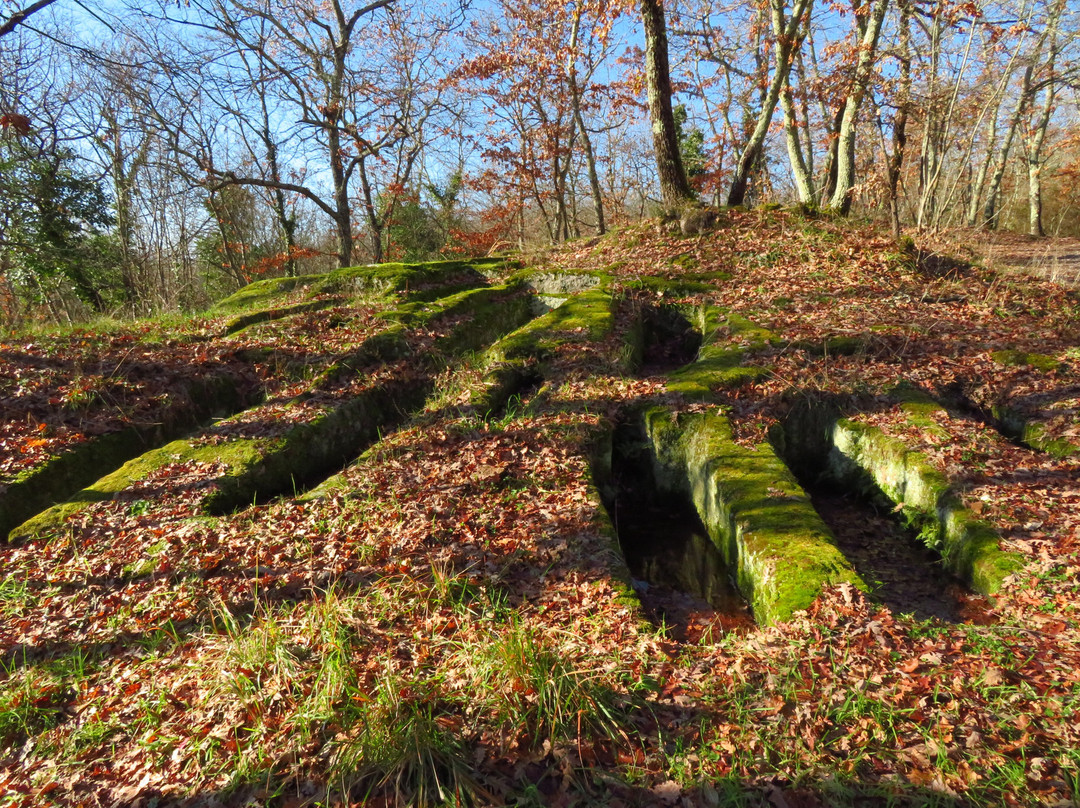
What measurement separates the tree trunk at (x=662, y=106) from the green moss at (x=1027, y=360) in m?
7.08

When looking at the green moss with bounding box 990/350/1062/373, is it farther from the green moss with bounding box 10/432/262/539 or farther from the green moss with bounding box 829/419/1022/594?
the green moss with bounding box 10/432/262/539

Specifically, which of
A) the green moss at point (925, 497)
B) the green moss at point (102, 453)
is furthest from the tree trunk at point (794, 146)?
the green moss at point (102, 453)

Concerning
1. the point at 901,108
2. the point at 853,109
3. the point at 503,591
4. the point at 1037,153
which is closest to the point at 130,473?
the point at 503,591

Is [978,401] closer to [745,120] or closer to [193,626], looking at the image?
[193,626]

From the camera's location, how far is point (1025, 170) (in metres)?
25.8

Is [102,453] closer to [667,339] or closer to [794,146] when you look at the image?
[667,339]

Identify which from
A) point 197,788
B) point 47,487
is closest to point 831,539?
point 197,788

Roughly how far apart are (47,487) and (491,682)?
5.10 m

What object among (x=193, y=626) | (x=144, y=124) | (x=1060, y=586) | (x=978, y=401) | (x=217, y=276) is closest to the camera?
(x=1060, y=586)

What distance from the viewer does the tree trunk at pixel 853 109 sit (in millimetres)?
9742

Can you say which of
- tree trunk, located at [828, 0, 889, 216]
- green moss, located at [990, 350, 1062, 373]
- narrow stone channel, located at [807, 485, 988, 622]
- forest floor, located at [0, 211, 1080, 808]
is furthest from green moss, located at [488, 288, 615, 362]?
tree trunk, located at [828, 0, 889, 216]

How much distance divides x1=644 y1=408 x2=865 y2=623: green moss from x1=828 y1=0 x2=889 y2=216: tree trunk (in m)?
8.43

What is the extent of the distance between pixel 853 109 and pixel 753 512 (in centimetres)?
1041

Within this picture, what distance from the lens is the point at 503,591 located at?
392 centimetres
